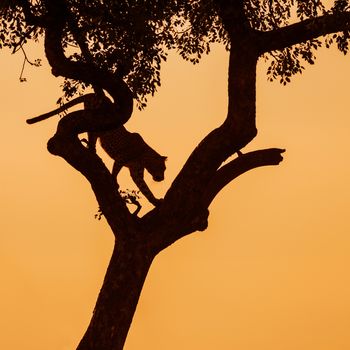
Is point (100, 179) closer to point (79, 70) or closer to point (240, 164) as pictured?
point (79, 70)

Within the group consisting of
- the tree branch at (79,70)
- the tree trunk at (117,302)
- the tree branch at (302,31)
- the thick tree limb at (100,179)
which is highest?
the tree branch at (302,31)

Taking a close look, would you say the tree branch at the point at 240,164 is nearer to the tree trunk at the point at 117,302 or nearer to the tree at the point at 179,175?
the tree at the point at 179,175

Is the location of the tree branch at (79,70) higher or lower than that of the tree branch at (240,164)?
higher

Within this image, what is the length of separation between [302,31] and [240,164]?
94.7 inches

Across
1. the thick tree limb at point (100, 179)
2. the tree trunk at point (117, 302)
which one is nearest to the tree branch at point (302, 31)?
the thick tree limb at point (100, 179)

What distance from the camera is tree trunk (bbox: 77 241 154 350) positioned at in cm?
1275

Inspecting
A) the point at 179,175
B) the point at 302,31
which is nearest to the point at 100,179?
the point at 179,175

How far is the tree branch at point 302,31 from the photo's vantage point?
13727 millimetres

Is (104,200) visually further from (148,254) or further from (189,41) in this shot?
(189,41)

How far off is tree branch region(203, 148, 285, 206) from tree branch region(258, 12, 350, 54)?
1.70 m

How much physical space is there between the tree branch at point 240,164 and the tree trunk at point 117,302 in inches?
62.3

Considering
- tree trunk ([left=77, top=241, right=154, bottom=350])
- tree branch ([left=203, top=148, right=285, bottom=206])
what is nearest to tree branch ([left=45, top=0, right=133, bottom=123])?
tree branch ([left=203, top=148, right=285, bottom=206])

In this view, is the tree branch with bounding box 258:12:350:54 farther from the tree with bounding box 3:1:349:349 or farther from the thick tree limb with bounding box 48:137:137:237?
the thick tree limb with bounding box 48:137:137:237

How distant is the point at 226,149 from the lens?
1338 cm
